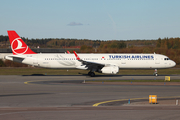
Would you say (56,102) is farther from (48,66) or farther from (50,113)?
(48,66)

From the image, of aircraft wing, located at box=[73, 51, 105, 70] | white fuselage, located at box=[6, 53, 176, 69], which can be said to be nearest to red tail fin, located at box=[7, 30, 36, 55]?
white fuselage, located at box=[6, 53, 176, 69]

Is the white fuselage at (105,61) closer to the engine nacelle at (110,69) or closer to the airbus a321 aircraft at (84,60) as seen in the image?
the airbus a321 aircraft at (84,60)

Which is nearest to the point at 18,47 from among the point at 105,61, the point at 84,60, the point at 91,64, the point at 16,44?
the point at 16,44

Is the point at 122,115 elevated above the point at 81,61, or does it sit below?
below

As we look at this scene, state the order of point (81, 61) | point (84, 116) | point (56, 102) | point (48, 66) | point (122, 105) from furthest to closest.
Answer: point (48, 66)
point (81, 61)
point (56, 102)
point (122, 105)
point (84, 116)

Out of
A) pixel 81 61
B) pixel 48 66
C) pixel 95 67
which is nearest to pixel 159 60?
pixel 95 67

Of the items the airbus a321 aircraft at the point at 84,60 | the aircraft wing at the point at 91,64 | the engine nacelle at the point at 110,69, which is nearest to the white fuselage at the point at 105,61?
the airbus a321 aircraft at the point at 84,60

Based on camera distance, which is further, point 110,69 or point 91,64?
point 91,64

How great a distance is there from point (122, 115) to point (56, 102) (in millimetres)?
6715

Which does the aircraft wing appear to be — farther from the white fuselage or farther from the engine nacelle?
the white fuselage

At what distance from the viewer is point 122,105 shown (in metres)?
17.8

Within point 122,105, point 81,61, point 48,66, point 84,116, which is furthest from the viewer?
point 48,66

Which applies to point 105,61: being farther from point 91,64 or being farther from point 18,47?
point 18,47

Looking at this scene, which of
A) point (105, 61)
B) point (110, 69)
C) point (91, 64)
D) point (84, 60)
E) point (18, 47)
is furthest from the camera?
point (18, 47)
